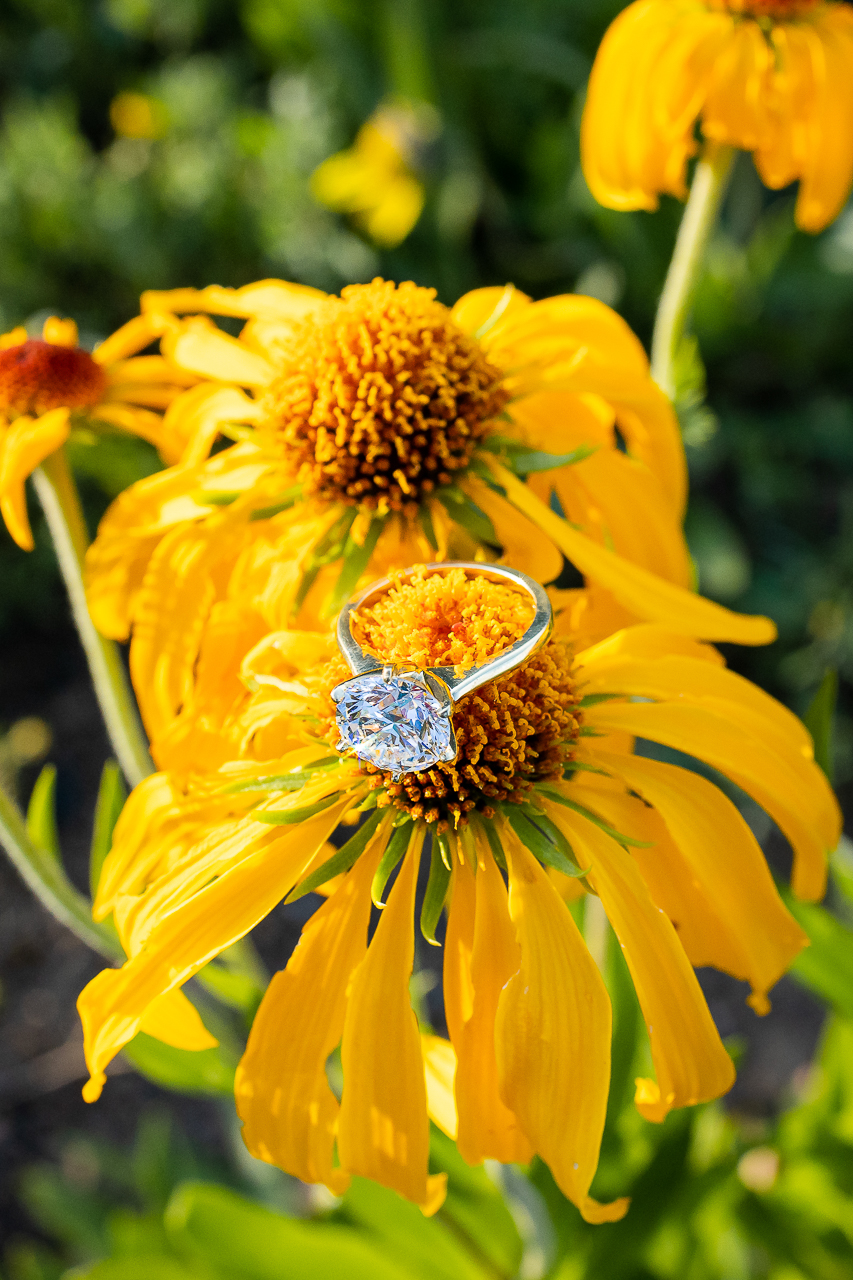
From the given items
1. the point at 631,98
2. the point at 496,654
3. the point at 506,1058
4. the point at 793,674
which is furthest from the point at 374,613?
the point at 793,674

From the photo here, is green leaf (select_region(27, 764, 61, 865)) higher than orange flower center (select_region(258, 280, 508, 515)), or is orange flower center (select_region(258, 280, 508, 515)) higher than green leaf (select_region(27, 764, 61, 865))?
orange flower center (select_region(258, 280, 508, 515))

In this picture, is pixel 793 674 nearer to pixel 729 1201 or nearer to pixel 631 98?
pixel 729 1201

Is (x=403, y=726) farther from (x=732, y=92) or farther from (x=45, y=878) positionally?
(x=732, y=92)

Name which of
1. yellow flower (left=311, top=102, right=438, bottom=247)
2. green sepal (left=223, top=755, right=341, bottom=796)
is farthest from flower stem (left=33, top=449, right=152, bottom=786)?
yellow flower (left=311, top=102, right=438, bottom=247)

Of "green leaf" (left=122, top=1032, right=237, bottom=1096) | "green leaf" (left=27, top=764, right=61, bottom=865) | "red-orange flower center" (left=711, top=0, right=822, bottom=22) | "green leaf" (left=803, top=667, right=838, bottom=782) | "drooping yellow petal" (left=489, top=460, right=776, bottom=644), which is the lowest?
"green leaf" (left=122, top=1032, right=237, bottom=1096)

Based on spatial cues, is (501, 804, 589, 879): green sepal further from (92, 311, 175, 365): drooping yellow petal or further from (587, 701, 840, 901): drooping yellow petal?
(92, 311, 175, 365): drooping yellow petal

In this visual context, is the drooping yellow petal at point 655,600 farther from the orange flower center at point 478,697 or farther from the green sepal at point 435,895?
the green sepal at point 435,895
